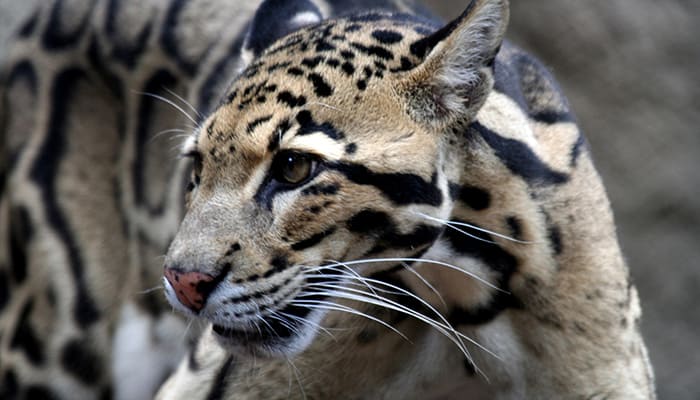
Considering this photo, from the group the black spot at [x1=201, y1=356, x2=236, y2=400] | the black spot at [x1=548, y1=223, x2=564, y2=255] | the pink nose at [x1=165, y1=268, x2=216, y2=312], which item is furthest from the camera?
the black spot at [x1=201, y1=356, x2=236, y2=400]

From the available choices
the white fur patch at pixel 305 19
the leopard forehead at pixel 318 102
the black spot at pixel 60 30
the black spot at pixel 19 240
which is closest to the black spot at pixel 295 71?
the leopard forehead at pixel 318 102

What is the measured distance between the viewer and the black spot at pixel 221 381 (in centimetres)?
412

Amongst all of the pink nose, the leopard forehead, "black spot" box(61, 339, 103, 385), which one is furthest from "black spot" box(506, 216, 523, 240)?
"black spot" box(61, 339, 103, 385)

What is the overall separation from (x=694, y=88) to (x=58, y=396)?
397cm

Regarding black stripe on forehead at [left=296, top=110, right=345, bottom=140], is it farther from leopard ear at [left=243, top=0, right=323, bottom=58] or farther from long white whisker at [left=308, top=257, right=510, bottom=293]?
leopard ear at [left=243, top=0, right=323, bottom=58]

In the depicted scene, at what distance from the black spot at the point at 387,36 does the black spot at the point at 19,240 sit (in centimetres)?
269

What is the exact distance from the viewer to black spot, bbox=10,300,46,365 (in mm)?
5500

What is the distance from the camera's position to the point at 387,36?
137 inches

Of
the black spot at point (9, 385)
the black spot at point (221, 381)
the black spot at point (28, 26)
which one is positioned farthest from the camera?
the black spot at point (28, 26)

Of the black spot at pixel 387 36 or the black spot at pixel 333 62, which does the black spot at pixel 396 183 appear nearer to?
the black spot at pixel 333 62

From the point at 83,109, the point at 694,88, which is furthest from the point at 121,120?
the point at 694,88

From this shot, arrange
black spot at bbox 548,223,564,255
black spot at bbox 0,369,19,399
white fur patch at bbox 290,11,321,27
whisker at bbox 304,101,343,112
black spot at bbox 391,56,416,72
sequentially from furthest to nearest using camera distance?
black spot at bbox 0,369,19,399, white fur patch at bbox 290,11,321,27, black spot at bbox 548,223,564,255, black spot at bbox 391,56,416,72, whisker at bbox 304,101,343,112

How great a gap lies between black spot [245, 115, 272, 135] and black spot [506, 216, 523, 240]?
0.87 m

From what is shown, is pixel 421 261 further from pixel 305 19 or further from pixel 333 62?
pixel 305 19
